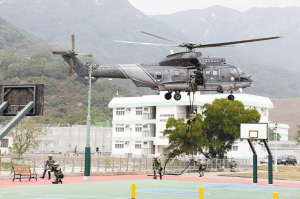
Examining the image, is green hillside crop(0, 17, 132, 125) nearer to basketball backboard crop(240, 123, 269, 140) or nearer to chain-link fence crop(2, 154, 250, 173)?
chain-link fence crop(2, 154, 250, 173)

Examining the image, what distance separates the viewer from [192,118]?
28.4 m

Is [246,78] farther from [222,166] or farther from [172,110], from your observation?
[172,110]

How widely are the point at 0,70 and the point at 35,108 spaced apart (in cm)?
17289

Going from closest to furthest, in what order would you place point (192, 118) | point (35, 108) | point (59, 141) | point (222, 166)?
1. point (35, 108)
2. point (192, 118)
3. point (222, 166)
4. point (59, 141)

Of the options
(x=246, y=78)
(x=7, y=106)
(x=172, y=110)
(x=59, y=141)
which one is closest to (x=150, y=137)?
(x=172, y=110)

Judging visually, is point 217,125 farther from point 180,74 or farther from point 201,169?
point 180,74

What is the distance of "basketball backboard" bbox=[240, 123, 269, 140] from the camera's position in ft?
114

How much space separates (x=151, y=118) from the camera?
289ft

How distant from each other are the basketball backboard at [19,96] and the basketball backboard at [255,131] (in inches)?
777

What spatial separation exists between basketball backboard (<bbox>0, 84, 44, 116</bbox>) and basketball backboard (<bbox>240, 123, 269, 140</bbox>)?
19.7 m

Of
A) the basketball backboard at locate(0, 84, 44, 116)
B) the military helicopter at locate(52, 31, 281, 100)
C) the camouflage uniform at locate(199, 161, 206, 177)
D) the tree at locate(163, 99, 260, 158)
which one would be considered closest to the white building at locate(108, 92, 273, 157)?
the tree at locate(163, 99, 260, 158)

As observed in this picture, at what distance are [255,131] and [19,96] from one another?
20.2 meters

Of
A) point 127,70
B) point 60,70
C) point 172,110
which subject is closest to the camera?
point 127,70

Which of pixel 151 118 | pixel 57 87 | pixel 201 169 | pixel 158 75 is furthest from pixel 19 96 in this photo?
pixel 57 87
